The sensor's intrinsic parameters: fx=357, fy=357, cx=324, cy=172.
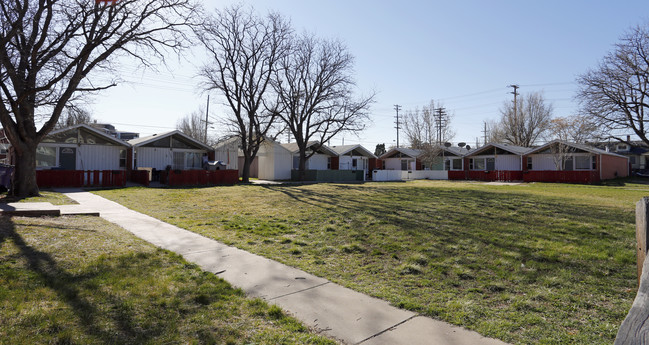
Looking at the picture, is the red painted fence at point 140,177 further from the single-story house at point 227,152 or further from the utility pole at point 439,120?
the utility pole at point 439,120

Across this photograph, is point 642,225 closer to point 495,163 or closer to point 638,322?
point 638,322

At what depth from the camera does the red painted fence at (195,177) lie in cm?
2316

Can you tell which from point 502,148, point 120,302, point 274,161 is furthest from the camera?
point 502,148

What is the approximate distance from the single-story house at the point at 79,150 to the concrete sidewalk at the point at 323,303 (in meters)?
21.3

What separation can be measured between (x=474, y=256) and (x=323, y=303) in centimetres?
310

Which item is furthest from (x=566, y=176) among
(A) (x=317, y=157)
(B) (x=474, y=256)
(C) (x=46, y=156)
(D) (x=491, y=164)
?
(C) (x=46, y=156)

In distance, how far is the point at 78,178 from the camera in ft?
66.2

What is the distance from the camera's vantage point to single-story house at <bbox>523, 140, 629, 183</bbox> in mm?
31000

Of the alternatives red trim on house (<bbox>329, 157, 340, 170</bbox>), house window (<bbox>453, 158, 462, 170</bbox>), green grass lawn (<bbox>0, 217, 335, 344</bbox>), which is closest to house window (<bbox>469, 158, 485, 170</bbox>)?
house window (<bbox>453, 158, 462, 170</bbox>)

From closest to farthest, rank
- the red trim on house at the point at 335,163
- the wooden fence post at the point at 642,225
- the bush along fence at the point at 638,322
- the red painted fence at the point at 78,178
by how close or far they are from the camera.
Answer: the bush along fence at the point at 638,322 → the wooden fence post at the point at 642,225 → the red painted fence at the point at 78,178 → the red trim on house at the point at 335,163

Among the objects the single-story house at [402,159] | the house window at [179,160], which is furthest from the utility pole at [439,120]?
the house window at [179,160]

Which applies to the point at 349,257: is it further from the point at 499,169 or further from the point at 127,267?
the point at 499,169

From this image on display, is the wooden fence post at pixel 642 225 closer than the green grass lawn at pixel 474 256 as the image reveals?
Yes

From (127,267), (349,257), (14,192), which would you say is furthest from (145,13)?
(349,257)
